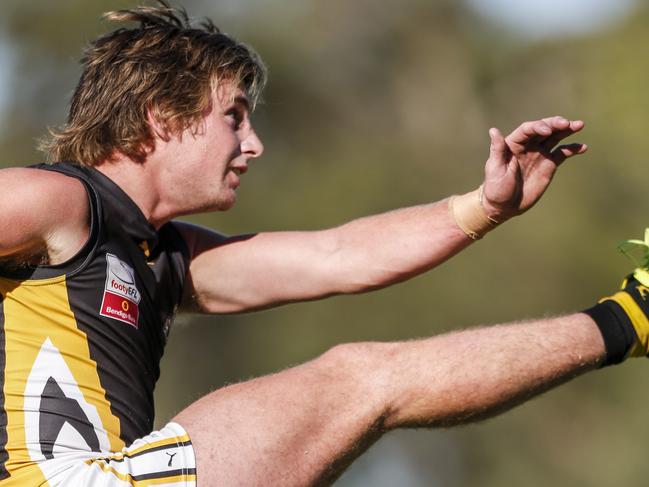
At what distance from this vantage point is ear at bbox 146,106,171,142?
4.81m

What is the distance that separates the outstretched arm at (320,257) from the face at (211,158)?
0.25m

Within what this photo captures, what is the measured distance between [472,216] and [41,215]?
1578mm

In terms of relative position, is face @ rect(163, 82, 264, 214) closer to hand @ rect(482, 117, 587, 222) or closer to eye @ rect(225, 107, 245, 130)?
eye @ rect(225, 107, 245, 130)

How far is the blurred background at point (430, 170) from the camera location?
15516 millimetres

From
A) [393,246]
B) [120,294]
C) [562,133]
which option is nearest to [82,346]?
[120,294]

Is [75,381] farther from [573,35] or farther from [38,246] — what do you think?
[573,35]

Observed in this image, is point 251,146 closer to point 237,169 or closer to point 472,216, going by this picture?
point 237,169

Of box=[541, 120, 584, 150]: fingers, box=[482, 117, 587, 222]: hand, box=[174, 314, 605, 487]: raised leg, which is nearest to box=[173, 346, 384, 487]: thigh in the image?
box=[174, 314, 605, 487]: raised leg

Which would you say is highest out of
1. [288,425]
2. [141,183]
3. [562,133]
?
[562,133]

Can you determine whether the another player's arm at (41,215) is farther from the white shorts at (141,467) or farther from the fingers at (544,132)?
the fingers at (544,132)

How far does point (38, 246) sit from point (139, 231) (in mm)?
557

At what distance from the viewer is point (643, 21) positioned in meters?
16.6

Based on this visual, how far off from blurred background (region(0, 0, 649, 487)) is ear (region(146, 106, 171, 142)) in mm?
9816

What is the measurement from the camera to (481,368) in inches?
154
